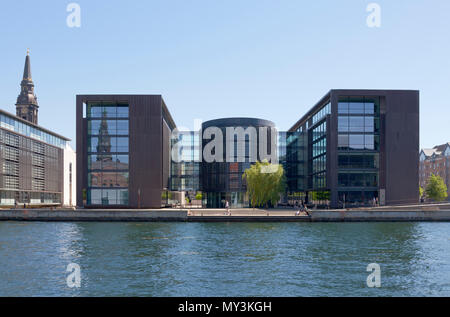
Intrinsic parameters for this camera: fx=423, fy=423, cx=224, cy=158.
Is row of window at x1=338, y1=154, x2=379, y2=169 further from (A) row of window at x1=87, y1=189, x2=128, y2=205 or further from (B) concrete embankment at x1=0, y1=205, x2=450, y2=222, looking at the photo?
(A) row of window at x1=87, y1=189, x2=128, y2=205

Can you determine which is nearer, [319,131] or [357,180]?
[357,180]

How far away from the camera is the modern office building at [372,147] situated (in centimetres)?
8375

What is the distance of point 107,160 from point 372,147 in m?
53.0

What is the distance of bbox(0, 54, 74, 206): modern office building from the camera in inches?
4218

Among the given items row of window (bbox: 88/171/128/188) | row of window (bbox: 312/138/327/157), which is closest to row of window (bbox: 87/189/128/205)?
row of window (bbox: 88/171/128/188)

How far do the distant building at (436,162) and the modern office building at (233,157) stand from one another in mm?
95207

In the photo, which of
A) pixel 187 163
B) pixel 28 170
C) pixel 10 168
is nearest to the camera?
pixel 187 163

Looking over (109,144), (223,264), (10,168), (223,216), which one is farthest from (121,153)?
(223,264)

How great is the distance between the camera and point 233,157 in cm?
9312

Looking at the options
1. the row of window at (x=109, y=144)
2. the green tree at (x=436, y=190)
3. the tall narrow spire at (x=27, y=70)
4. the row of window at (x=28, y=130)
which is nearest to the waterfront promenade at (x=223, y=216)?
the row of window at (x=109, y=144)

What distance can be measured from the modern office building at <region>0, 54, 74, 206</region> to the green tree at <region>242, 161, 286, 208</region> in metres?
53.4

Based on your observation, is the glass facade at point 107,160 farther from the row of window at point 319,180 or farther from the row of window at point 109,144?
the row of window at point 319,180

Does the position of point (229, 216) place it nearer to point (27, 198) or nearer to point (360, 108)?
point (360, 108)
